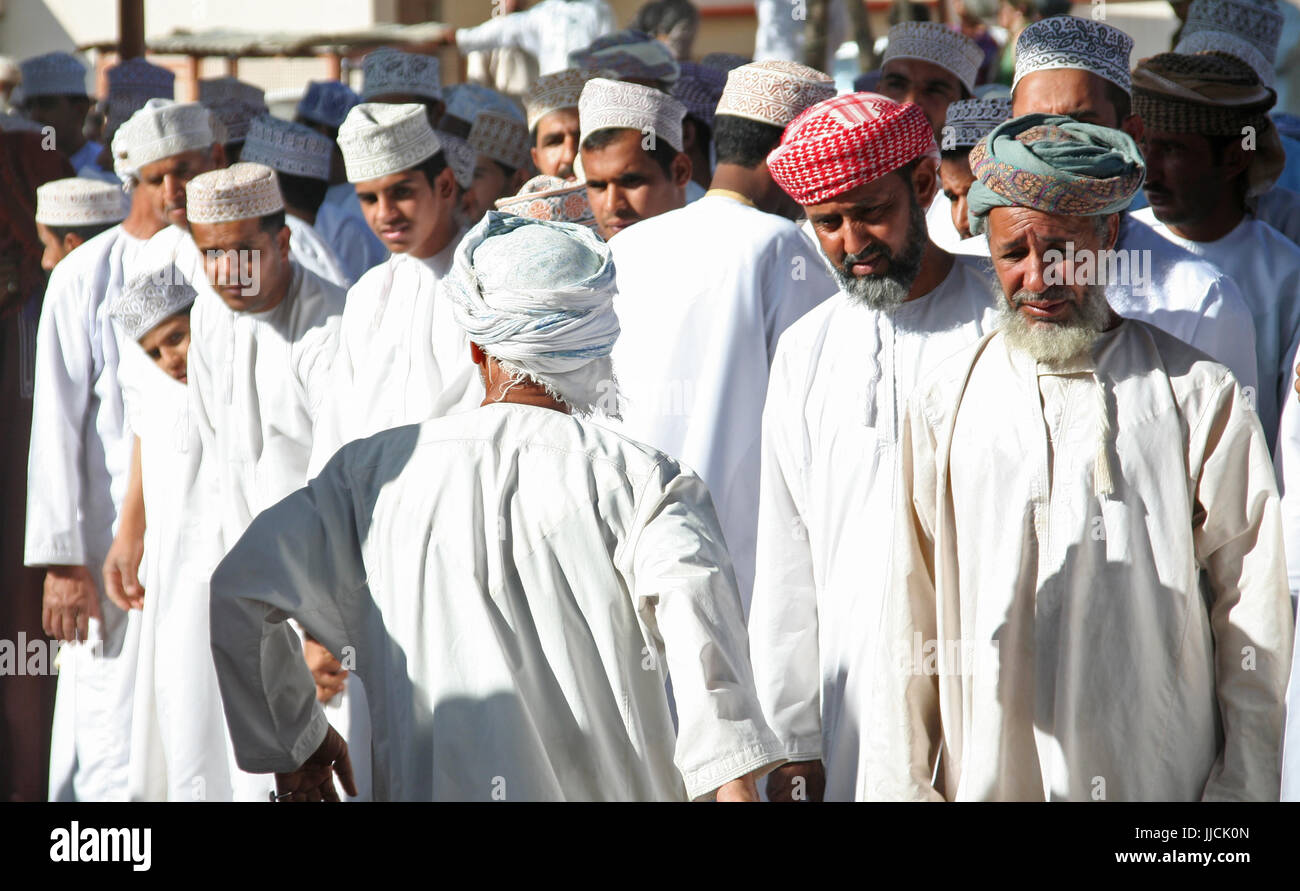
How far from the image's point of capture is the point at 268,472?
16.3ft

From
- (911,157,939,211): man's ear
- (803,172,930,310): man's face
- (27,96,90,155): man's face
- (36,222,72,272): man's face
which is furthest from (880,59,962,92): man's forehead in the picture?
(27,96,90,155): man's face

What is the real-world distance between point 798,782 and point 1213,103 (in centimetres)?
212

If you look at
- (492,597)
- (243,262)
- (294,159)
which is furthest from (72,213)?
(492,597)

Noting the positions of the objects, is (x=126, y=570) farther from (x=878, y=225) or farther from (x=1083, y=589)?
(x=1083, y=589)

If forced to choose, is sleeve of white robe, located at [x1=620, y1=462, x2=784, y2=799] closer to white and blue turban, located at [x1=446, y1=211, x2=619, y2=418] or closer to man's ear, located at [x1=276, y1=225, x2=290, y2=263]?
white and blue turban, located at [x1=446, y1=211, x2=619, y2=418]

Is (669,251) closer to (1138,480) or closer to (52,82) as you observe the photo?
(1138,480)

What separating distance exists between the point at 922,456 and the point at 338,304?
2508mm

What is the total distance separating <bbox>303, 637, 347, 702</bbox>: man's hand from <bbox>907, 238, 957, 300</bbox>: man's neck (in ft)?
6.69

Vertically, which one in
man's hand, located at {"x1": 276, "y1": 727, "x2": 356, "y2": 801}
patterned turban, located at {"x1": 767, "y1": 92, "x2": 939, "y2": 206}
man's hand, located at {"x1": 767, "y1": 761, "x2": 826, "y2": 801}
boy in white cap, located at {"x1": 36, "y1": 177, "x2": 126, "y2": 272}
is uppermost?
patterned turban, located at {"x1": 767, "y1": 92, "x2": 939, "y2": 206}

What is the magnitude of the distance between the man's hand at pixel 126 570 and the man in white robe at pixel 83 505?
14 centimetres

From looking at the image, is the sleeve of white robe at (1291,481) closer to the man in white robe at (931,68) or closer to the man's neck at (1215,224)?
the man's neck at (1215,224)

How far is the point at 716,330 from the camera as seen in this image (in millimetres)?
4258

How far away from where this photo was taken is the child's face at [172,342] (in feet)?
16.5

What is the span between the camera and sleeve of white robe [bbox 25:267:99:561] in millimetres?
5410
